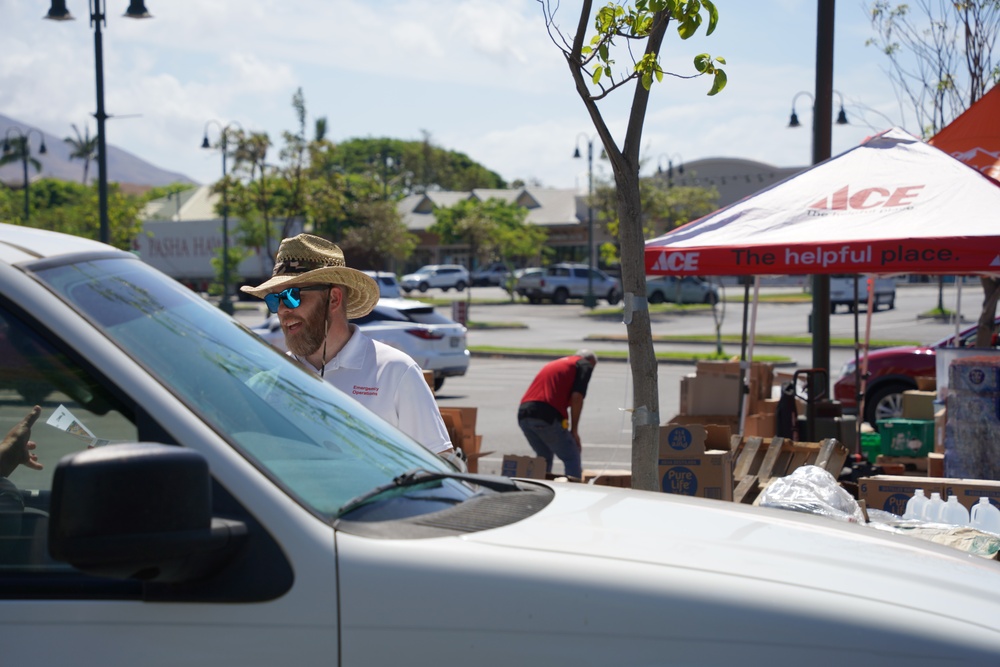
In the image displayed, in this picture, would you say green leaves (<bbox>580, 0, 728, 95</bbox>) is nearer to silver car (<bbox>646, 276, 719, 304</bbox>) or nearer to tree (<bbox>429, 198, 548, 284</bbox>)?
silver car (<bbox>646, 276, 719, 304</bbox>)

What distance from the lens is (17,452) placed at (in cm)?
236

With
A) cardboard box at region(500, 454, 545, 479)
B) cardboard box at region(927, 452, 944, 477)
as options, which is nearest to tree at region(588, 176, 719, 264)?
cardboard box at region(927, 452, 944, 477)

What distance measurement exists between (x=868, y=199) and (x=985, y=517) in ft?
10.6

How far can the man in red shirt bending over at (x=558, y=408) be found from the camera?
30.2ft

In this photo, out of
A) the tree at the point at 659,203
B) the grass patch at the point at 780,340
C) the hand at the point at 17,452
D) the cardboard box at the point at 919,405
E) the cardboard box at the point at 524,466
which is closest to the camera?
the hand at the point at 17,452

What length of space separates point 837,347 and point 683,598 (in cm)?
2518

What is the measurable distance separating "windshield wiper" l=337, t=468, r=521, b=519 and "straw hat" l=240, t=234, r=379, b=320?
168 centimetres

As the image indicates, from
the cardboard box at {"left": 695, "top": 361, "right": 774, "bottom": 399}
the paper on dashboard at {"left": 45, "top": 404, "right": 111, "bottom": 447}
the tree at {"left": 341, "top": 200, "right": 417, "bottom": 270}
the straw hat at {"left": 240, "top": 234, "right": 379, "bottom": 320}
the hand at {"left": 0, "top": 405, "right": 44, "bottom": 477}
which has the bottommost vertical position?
the cardboard box at {"left": 695, "top": 361, "right": 774, "bottom": 399}

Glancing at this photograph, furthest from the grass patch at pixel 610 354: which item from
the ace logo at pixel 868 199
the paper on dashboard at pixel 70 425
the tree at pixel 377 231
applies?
the tree at pixel 377 231

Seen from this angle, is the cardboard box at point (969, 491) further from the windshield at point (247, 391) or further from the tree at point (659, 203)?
the tree at point (659, 203)

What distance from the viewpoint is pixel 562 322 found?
37.9 meters

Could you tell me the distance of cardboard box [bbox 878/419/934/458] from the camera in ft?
28.9

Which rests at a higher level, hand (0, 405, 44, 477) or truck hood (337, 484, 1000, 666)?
hand (0, 405, 44, 477)

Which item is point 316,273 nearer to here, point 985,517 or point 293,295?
point 293,295
